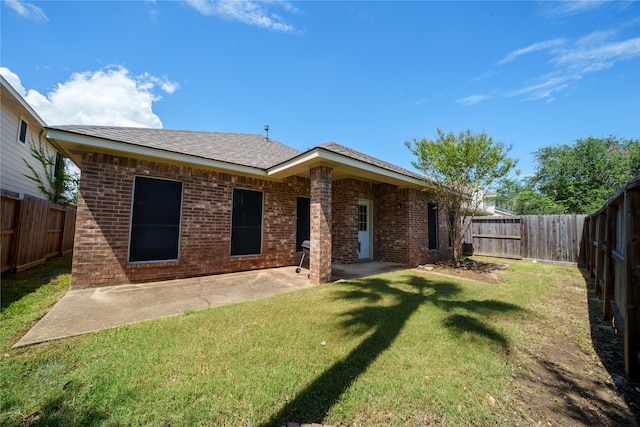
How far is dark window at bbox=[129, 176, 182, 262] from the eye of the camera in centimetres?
563

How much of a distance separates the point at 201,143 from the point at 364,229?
6.72 meters

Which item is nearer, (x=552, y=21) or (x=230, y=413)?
(x=230, y=413)

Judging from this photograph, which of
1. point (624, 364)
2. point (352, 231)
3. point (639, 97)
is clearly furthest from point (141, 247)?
point (639, 97)

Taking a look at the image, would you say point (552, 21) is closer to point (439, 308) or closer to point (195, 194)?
point (439, 308)

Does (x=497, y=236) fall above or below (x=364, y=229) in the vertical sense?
below

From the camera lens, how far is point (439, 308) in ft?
13.6

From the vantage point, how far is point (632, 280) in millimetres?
2523

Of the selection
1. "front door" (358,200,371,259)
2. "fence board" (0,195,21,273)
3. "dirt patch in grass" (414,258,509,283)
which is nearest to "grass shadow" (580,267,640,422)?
"dirt patch in grass" (414,258,509,283)

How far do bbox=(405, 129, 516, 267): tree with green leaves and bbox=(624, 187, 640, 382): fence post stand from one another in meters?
5.20

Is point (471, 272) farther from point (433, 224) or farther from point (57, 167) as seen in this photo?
point (57, 167)

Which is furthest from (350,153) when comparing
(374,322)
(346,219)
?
(374,322)

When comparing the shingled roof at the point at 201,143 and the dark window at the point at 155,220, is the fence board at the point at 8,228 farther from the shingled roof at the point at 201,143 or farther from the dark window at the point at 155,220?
the dark window at the point at 155,220

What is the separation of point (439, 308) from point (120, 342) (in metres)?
4.73

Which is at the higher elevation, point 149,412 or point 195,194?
point 195,194
